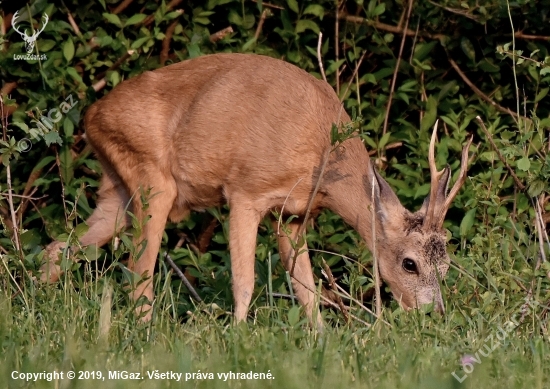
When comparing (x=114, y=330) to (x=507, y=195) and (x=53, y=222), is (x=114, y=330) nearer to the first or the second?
(x=53, y=222)

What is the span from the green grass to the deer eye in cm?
69

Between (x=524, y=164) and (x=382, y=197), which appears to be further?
(x=382, y=197)

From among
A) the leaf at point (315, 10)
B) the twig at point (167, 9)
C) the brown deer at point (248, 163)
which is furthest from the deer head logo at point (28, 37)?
the leaf at point (315, 10)

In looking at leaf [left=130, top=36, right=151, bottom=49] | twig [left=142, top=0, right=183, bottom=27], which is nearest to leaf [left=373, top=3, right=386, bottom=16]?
twig [left=142, top=0, right=183, bottom=27]

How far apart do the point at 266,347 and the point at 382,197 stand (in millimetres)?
2231

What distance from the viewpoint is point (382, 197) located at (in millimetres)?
6734

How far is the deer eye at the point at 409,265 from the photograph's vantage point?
677cm

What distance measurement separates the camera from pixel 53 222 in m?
8.09

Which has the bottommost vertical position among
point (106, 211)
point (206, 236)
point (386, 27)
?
point (206, 236)

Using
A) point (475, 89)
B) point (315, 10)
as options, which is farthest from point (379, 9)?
point (475, 89)

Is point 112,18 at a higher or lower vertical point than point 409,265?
higher

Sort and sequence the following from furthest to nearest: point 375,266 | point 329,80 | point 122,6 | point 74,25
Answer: point 329,80
point 122,6
point 74,25
point 375,266

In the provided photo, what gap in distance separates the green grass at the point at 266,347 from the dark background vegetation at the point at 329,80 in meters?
1.83
